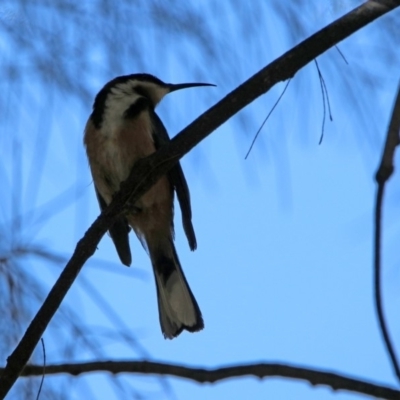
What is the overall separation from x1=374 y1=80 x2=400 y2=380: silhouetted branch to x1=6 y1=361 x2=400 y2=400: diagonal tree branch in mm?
415

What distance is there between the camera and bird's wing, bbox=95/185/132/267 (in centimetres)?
329

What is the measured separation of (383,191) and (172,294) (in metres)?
1.81

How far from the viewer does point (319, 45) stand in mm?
1908

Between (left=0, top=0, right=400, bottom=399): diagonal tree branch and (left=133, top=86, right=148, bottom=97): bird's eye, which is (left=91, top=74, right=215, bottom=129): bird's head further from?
(left=0, top=0, right=400, bottom=399): diagonal tree branch

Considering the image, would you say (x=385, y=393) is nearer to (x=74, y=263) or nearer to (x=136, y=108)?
(x=74, y=263)

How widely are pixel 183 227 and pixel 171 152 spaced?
106cm

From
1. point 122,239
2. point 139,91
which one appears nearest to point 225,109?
point 122,239

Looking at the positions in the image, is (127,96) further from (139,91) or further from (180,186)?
(180,186)

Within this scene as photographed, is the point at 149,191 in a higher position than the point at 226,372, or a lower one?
higher

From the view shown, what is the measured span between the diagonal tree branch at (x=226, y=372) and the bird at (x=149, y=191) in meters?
0.90

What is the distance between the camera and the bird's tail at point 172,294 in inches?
119

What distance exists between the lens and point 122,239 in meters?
3.33

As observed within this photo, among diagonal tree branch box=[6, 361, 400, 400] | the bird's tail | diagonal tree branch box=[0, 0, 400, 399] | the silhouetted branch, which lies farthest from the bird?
the silhouetted branch

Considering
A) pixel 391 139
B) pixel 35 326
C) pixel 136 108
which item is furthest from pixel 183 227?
pixel 391 139
